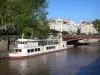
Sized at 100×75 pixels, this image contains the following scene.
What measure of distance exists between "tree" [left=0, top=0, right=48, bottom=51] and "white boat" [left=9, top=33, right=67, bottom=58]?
2651mm

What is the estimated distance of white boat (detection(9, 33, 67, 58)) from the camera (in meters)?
42.5

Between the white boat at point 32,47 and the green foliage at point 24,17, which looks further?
the white boat at point 32,47

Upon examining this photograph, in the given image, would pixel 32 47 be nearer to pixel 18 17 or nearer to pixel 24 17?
pixel 24 17

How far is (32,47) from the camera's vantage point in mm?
46062

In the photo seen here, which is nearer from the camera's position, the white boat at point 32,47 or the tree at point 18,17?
the tree at point 18,17

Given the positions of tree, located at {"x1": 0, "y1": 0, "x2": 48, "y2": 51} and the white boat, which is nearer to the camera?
tree, located at {"x1": 0, "y1": 0, "x2": 48, "y2": 51}

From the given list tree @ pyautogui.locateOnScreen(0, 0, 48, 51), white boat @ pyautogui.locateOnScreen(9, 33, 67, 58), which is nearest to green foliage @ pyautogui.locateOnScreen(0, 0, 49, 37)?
tree @ pyautogui.locateOnScreen(0, 0, 48, 51)

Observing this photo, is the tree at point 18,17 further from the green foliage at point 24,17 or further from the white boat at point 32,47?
the white boat at point 32,47

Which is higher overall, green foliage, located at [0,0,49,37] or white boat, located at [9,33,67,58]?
green foliage, located at [0,0,49,37]

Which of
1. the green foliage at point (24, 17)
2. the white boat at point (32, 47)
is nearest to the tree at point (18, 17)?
the green foliage at point (24, 17)

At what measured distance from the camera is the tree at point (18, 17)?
137 ft

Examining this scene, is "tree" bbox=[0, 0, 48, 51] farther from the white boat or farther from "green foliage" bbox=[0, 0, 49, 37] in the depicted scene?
the white boat

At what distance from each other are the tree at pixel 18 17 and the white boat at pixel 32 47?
8.70 feet

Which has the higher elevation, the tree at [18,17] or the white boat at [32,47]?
the tree at [18,17]
